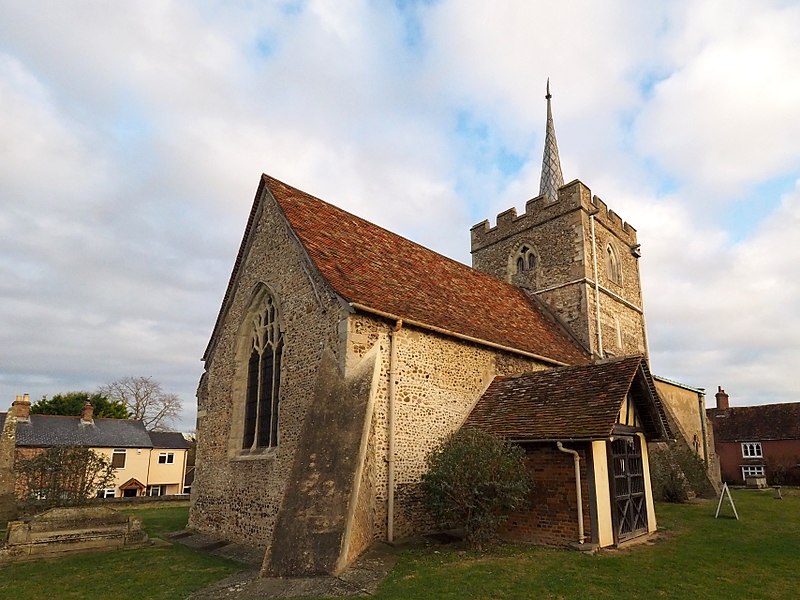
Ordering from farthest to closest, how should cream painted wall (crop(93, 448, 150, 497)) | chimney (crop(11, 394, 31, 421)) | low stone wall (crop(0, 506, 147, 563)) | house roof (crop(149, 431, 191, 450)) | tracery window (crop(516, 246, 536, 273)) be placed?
house roof (crop(149, 431, 191, 450)) → cream painted wall (crop(93, 448, 150, 497)) → chimney (crop(11, 394, 31, 421)) → tracery window (crop(516, 246, 536, 273)) → low stone wall (crop(0, 506, 147, 563))

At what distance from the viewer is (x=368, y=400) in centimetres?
992

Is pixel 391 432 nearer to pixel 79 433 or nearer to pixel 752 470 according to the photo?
pixel 79 433

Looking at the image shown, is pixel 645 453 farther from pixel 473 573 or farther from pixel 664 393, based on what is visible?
pixel 664 393

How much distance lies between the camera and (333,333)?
425 inches

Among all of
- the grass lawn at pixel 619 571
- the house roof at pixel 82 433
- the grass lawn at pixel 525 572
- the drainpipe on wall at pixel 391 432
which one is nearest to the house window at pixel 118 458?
the house roof at pixel 82 433

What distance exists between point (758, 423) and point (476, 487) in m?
38.1

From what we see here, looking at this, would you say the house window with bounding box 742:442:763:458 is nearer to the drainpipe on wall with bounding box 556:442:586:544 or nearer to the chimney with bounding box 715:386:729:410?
the chimney with bounding box 715:386:729:410

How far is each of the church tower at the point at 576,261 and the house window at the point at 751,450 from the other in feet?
→ 70.9

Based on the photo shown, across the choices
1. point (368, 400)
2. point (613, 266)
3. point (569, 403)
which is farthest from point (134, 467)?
point (569, 403)

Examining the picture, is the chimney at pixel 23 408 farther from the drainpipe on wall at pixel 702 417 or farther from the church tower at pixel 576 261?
the drainpipe on wall at pixel 702 417

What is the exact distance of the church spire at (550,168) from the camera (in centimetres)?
2488

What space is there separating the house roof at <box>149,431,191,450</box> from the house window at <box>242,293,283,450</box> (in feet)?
96.8

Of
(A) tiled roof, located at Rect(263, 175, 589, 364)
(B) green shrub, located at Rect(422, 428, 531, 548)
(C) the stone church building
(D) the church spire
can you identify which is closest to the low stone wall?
(C) the stone church building

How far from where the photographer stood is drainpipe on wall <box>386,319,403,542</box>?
33.9ft
